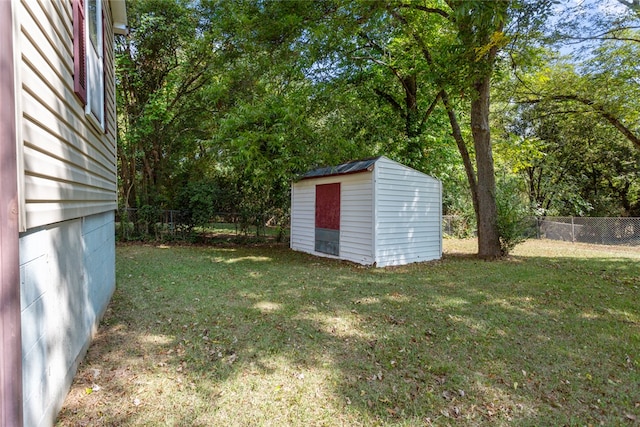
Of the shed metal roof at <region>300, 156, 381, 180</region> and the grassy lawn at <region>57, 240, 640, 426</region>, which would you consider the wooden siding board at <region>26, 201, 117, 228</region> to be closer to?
the grassy lawn at <region>57, 240, 640, 426</region>

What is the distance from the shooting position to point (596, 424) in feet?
7.85

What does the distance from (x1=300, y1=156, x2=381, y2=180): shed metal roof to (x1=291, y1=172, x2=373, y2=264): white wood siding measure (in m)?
Result: 0.14

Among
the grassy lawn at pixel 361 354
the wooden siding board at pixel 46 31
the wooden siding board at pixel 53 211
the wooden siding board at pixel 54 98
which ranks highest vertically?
the wooden siding board at pixel 46 31

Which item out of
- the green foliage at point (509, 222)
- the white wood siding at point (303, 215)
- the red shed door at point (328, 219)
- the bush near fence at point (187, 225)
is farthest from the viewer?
the bush near fence at point (187, 225)

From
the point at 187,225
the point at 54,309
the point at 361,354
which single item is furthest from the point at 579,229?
the point at 54,309

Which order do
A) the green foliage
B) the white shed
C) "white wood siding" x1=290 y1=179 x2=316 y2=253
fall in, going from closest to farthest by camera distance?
the white shed
the green foliage
"white wood siding" x1=290 y1=179 x2=316 y2=253

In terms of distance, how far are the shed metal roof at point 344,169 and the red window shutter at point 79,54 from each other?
5.63 metres

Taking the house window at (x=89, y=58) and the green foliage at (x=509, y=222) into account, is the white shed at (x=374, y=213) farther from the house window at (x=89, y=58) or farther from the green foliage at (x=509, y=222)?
the house window at (x=89, y=58)

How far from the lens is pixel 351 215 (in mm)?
8508

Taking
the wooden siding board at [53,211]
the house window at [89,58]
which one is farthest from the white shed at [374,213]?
the wooden siding board at [53,211]

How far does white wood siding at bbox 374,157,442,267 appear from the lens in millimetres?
7961

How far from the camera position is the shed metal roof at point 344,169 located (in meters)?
7.98

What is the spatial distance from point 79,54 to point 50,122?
1.32m

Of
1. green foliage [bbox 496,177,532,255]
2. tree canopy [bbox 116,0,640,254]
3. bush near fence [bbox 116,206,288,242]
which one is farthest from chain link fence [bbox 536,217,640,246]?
bush near fence [bbox 116,206,288,242]
